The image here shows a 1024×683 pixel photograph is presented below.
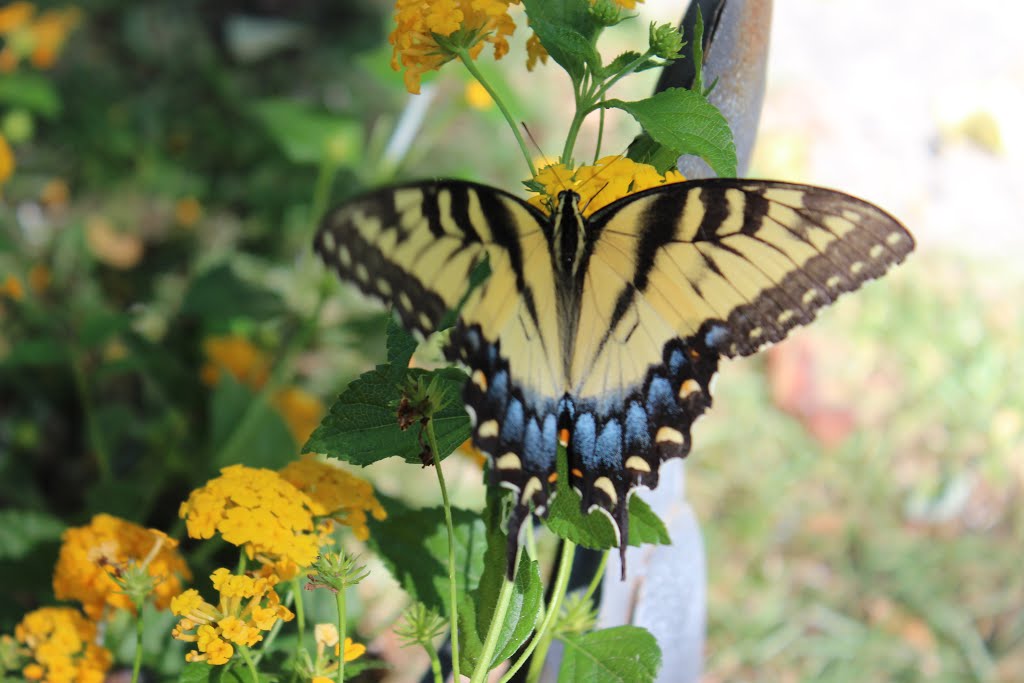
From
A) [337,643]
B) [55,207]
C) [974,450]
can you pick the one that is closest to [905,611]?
[974,450]

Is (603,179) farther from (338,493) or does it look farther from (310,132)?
(310,132)

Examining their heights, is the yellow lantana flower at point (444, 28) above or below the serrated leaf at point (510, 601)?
above

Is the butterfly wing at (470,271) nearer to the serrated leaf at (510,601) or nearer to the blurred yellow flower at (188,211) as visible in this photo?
the serrated leaf at (510,601)

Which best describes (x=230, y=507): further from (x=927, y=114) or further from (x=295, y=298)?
(x=927, y=114)

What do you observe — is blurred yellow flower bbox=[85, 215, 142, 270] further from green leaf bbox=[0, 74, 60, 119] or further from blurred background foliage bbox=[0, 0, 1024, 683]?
green leaf bbox=[0, 74, 60, 119]

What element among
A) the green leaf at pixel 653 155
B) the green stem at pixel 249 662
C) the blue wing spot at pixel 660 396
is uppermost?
the green leaf at pixel 653 155

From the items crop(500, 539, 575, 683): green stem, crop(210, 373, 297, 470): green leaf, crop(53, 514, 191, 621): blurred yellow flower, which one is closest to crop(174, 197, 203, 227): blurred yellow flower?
crop(210, 373, 297, 470): green leaf

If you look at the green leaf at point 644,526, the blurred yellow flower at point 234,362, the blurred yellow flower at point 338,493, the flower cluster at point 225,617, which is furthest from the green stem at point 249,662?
the blurred yellow flower at point 234,362
